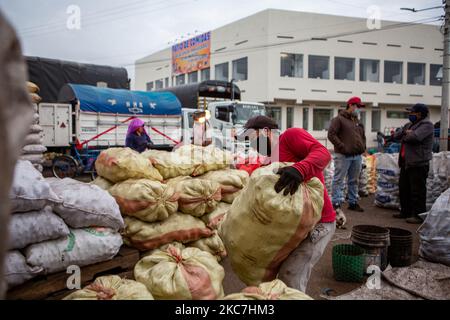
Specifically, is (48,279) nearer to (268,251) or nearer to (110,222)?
(110,222)

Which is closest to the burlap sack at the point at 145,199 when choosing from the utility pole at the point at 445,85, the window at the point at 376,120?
the utility pole at the point at 445,85

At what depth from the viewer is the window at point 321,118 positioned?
27.1 metres

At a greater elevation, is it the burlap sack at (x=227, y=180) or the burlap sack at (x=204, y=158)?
the burlap sack at (x=204, y=158)

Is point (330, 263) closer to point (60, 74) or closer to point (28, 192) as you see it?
point (28, 192)

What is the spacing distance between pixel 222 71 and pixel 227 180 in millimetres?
25779

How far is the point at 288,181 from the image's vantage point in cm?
215

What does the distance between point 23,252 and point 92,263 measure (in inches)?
19.6

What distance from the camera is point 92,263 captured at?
2646mm

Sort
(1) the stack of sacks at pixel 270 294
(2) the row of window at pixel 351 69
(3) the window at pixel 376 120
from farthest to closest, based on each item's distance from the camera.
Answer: (3) the window at pixel 376 120 < (2) the row of window at pixel 351 69 < (1) the stack of sacks at pixel 270 294

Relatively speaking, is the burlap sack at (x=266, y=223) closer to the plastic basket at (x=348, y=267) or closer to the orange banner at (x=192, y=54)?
the plastic basket at (x=348, y=267)

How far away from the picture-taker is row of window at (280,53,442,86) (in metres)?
25.7

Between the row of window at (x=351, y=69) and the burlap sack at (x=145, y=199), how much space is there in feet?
75.8

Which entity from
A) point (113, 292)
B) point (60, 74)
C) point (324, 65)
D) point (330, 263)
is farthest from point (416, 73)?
point (113, 292)
